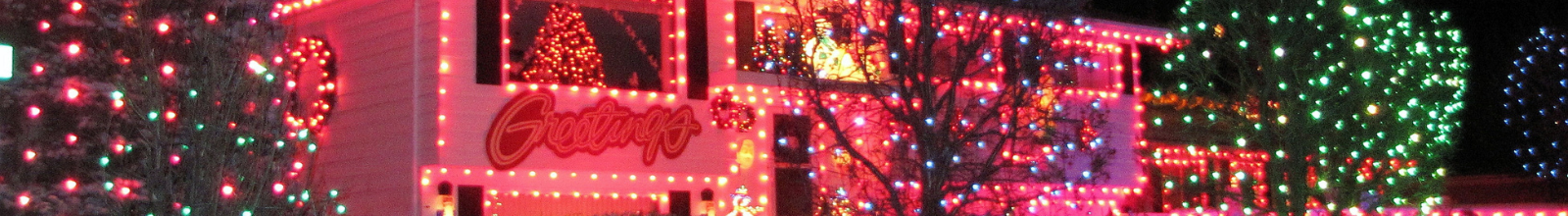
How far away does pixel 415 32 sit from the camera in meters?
12.6

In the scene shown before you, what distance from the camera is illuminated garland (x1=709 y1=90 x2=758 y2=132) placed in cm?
1356

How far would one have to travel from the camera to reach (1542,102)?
18.4 m

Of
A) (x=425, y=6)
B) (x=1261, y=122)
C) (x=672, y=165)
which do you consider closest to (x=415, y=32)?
(x=425, y=6)

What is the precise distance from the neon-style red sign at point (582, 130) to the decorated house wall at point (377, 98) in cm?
59

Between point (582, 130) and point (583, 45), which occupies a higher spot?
point (583, 45)

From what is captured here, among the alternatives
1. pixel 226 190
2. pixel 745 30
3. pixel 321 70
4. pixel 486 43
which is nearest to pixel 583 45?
pixel 486 43

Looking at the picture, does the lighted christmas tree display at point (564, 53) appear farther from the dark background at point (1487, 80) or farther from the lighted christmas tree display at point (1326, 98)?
the dark background at point (1487, 80)

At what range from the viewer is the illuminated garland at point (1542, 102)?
59.0 ft

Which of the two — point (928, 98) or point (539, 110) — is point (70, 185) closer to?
point (539, 110)

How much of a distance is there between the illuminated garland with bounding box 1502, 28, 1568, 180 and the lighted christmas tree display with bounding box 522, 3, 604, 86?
1043cm

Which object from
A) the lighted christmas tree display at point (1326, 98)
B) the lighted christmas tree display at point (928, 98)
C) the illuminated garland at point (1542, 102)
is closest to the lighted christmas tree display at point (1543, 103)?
the illuminated garland at point (1542, 102)

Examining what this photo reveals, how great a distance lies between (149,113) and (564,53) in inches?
154

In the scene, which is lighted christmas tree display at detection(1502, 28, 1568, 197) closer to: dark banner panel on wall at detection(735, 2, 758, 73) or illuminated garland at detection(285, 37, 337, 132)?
dark banner panel on wall at detection(735, 2, 758, 73)

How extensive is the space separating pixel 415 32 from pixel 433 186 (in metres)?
1.13
